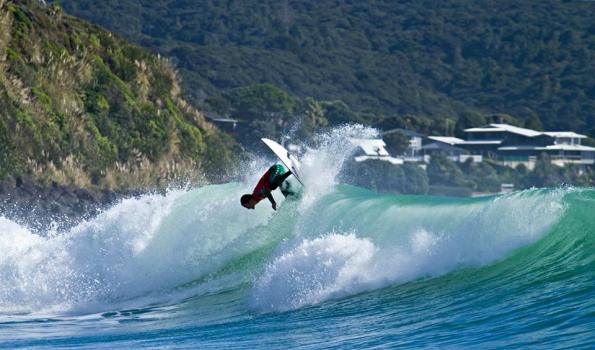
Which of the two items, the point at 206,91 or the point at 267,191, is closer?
the point at 267,191

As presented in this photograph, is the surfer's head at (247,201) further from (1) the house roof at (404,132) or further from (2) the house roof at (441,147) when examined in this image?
(2) the house roof at (441,147)

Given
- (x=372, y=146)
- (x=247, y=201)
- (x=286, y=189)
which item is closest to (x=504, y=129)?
(x=372, y=146)

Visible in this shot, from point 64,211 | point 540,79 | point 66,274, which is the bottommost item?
point 540,79

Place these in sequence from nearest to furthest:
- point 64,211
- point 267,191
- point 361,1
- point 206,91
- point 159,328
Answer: point 159,328, point 267,191, point 64,211, point 206,91, point 361,1

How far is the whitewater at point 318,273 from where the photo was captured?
43.0 feet

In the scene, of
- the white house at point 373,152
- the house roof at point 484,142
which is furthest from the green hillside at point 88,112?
the house roof at point 484,142

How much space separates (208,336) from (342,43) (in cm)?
13146

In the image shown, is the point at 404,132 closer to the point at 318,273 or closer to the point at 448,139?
the point at 448,139

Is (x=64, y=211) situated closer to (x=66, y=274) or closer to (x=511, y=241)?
(x=66, y=274)

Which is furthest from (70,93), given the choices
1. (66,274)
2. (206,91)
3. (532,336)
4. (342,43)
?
(342,43)

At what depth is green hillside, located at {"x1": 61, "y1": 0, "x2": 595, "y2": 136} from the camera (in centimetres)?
12319

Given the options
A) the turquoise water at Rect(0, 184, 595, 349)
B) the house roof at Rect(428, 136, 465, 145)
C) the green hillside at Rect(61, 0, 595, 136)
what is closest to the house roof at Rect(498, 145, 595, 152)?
the house roof at Rect(428, 136, 465, 145)

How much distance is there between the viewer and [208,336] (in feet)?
46.6

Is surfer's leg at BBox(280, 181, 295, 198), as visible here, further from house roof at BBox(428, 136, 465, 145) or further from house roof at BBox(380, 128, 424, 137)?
house roof at BBox(428, 136, 465, 145)
